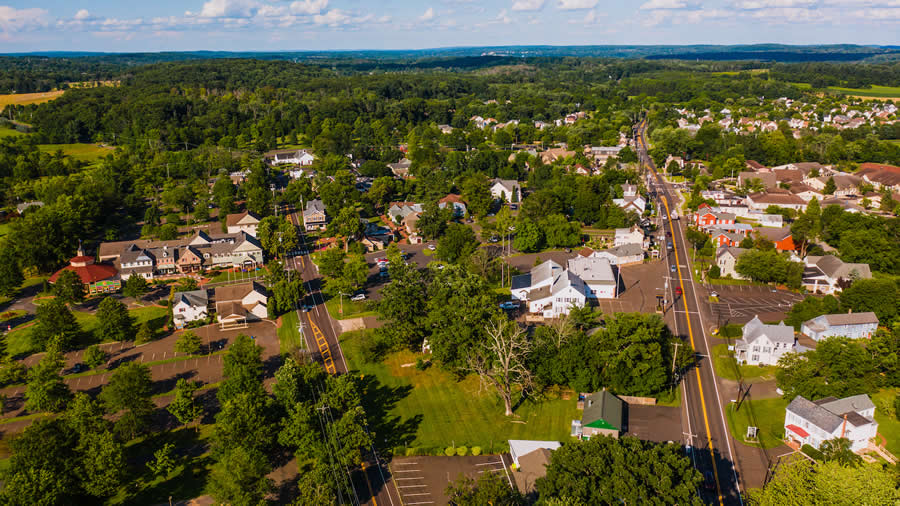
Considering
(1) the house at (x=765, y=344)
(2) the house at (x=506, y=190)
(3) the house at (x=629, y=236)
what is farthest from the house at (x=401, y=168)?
(1) the house at (x=765, y=344)

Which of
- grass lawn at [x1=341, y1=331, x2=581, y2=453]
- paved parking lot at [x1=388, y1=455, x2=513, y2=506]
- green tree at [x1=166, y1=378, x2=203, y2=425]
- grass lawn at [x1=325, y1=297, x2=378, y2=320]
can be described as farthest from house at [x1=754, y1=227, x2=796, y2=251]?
green tree at [x1=166, y1=378, x2=203, y2=425]

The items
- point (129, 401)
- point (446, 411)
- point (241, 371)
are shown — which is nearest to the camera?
point (129, 401)

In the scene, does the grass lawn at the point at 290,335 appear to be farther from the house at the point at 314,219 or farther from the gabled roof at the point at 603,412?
the house at the point at 314,219

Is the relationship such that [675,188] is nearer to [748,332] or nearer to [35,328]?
[748,332]

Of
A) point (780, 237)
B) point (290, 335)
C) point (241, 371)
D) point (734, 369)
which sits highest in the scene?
point (780, 237)

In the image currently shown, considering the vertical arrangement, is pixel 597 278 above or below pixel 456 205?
below

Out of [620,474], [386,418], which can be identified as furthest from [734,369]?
[386,418]

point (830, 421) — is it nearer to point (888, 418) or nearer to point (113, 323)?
point (888, 418)

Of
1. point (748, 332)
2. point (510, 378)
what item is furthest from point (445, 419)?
point (748, 332)
